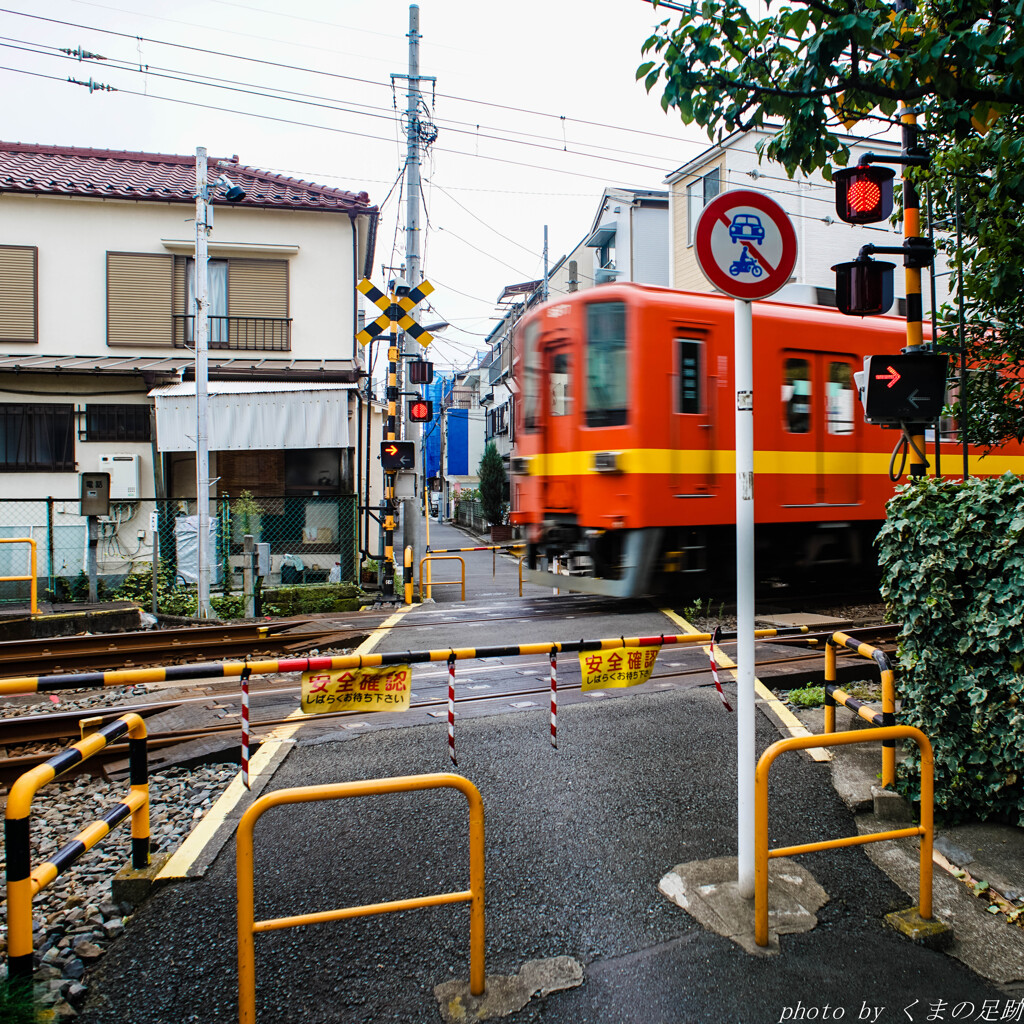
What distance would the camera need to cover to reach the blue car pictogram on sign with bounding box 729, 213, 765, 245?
3.49m

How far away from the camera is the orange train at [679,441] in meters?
8.52

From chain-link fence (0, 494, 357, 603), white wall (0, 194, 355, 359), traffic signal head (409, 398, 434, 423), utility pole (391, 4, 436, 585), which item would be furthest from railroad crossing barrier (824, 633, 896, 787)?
white wall (0, 194, 355, 359)

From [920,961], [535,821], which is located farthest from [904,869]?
[535,821]

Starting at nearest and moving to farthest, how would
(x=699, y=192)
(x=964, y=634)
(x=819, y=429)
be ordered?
(x=964, y=634) < (x=819, y=429) < (x=699, y=192)

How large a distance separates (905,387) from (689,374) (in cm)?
345

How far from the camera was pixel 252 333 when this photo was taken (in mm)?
16609

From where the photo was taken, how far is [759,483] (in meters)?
9.15

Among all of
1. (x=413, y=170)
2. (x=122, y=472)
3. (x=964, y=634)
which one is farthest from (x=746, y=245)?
(x=122, y=472)

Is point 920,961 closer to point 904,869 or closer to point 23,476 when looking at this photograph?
point 904,869

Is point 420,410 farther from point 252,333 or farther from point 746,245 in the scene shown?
point 746,245

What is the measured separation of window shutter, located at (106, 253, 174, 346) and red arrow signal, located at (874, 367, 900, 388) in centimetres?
1461

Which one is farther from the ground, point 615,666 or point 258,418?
point 258,418

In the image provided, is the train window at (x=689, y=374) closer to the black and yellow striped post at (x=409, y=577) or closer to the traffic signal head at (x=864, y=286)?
the traffic signal head at (x=864, y=286)

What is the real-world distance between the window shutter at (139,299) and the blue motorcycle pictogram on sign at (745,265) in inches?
599
